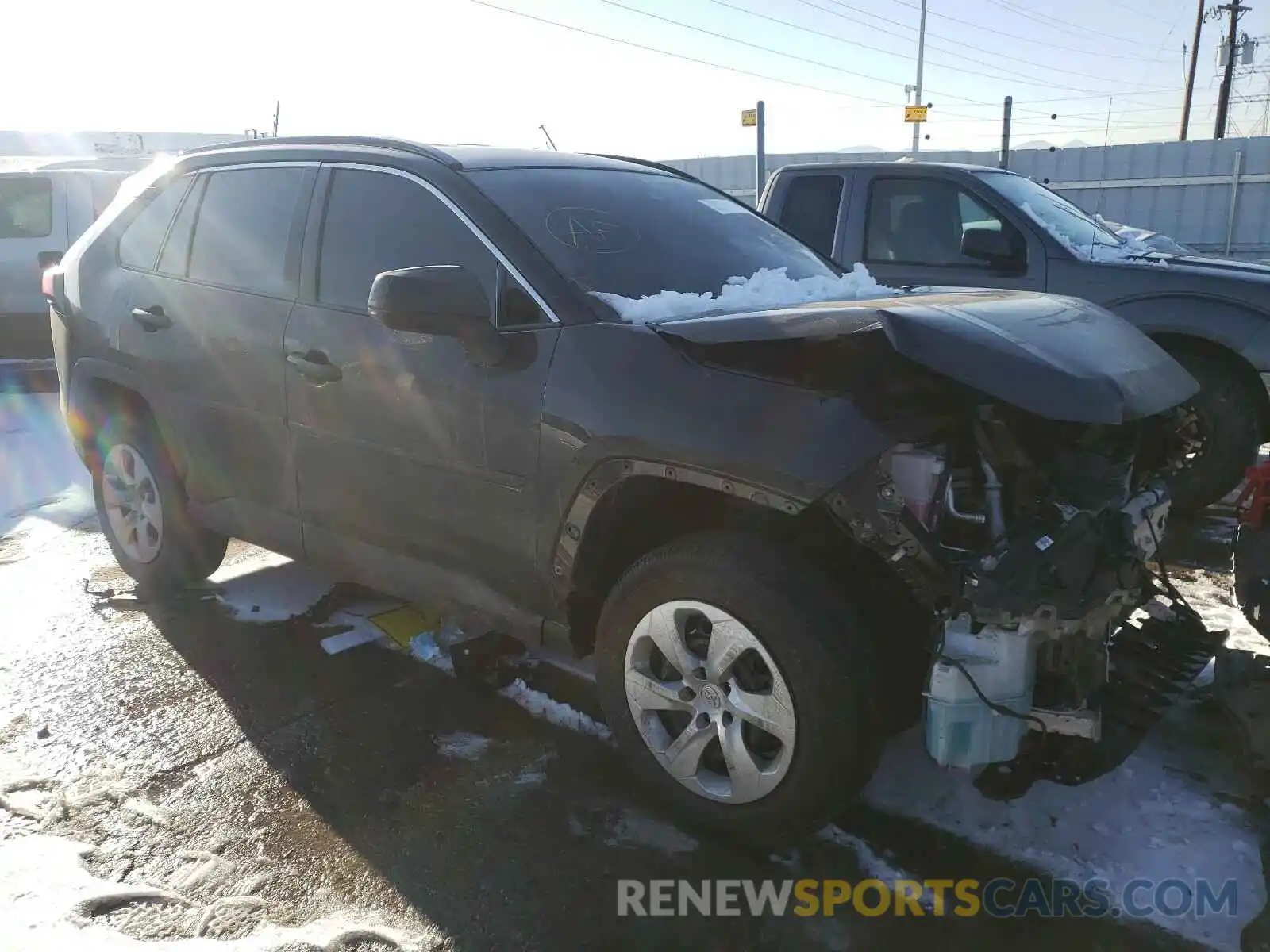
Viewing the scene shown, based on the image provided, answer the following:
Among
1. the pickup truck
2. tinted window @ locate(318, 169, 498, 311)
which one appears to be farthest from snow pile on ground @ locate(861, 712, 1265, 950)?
the pickup truck

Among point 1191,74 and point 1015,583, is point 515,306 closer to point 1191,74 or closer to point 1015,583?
point 1015,583

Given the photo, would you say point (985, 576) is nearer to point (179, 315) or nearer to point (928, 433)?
point (928, 433)

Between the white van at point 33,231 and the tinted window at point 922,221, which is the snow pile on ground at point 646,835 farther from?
the white van at point 33,231

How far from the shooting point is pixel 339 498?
11.2 ft

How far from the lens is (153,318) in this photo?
3949 mm

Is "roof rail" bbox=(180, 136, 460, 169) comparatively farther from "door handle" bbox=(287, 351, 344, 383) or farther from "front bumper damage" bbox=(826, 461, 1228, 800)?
"front bumper damage" bbox=(826, 461, 1228, 800)

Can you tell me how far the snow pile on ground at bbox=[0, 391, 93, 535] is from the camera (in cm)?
580

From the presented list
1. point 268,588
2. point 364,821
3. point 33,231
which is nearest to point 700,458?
point 364,821

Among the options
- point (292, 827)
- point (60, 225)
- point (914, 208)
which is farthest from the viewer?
point (60, 225)

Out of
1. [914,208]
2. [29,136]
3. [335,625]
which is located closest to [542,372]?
[335,625]

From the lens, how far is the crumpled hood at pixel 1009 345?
2260 millimetres

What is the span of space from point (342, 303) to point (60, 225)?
28.1 ft

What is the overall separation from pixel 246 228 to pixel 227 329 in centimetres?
43

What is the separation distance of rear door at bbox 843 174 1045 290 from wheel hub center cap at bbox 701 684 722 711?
13.8 feet
